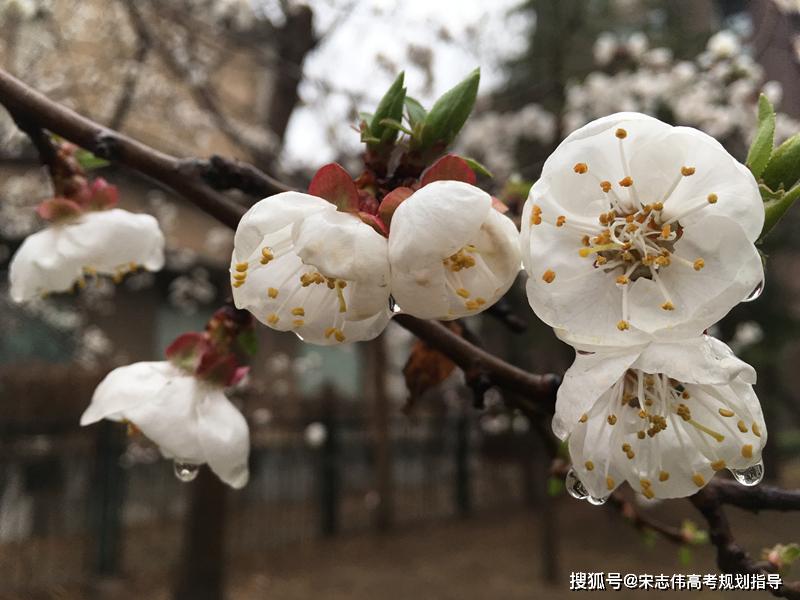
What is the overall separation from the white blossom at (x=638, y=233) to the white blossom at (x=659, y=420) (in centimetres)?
3

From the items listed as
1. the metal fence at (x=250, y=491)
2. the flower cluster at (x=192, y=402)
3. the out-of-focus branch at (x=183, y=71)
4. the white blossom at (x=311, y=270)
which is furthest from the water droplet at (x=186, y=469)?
the metal fence at (x=250, y=491)

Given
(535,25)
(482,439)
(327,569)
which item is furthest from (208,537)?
(535,25)

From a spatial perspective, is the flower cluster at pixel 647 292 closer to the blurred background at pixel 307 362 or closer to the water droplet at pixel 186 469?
the water droplet at pixel 186 469

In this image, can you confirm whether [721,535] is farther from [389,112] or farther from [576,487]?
[389,112]

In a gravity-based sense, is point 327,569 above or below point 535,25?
below

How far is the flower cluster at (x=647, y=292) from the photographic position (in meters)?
0.61

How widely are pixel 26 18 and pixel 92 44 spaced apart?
2.27m

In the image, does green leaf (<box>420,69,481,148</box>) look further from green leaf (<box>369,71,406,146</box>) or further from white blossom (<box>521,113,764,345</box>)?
white blossom (<box>521,113,764,345</box>)

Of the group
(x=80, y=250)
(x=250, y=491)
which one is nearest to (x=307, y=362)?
(x=250, y=491)

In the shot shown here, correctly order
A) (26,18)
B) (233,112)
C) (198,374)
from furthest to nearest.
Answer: (233,112) < (26,18) < (198,374)

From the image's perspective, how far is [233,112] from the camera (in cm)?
723

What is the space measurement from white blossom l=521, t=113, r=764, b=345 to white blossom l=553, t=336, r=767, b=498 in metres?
0.03

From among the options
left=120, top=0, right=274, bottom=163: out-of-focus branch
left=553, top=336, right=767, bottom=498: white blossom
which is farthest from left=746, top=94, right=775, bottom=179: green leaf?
left=120, top=0, right=274, bottom=163: out-of-focus branch

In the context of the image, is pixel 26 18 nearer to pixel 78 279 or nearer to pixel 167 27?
pixel 167 27
